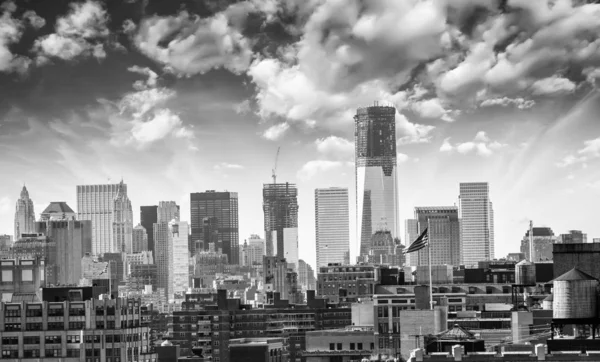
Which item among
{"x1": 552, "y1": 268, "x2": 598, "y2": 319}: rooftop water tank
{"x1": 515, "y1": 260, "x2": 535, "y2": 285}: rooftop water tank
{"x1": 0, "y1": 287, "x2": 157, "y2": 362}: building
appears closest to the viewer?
{"x1": 552, "y1": 268, "x2": 598, "y2": 319}: rooftop water tank

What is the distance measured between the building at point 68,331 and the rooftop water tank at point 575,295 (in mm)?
45186

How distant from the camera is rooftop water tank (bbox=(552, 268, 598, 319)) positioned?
5838cm

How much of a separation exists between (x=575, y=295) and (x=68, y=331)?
1885 inches

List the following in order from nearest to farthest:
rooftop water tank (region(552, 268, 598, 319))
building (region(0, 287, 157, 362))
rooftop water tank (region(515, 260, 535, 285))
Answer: rooftop water tank (region(552, 268, 598, 319)) < building (region(0, 287, 157, 362)) < rooftop water tank (region(515, 260, 535, 285))

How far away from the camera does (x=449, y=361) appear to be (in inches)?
2125

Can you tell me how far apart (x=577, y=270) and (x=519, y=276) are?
4906 cm

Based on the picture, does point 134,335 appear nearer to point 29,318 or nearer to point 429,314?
point 29,318

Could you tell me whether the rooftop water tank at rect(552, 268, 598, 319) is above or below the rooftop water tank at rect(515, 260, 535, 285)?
below

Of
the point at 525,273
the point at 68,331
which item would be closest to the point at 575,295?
the point at 68,331

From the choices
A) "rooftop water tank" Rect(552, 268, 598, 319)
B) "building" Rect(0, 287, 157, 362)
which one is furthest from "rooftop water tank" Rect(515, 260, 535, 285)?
"rooftop water tank" Rect(552, 268, 598, 319)

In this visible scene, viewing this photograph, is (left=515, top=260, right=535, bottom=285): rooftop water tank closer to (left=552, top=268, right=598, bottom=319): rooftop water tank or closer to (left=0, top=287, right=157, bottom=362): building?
(left=0, top=287, right=157, bottom=362): building

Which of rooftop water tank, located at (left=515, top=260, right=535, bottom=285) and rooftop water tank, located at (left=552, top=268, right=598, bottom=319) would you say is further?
rooftop water tank, located at (left=515, top=260, right=535, bottom=285)

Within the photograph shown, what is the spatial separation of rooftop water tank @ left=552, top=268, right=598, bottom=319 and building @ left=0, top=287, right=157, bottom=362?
45.2 meters

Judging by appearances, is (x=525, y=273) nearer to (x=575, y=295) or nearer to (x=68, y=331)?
(x=68, y=331)
